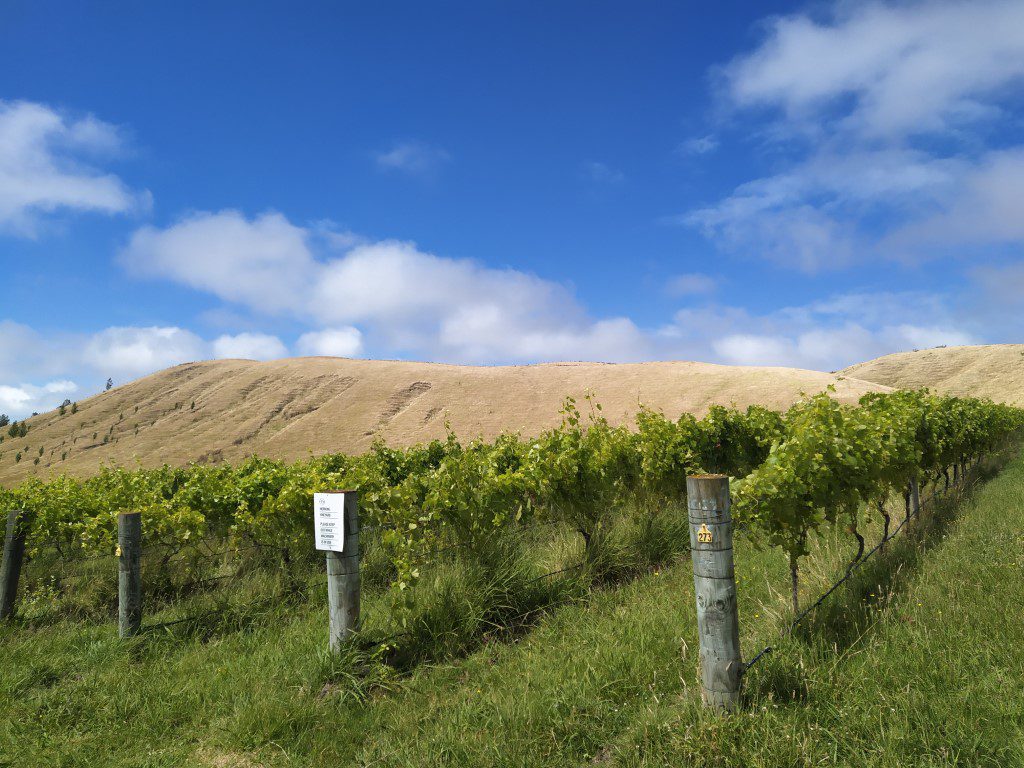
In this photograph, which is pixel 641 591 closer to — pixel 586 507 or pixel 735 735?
pixel 586 507

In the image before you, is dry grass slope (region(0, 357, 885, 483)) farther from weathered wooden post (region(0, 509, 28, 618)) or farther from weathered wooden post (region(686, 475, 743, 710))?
weathered wooden post (region(686, 475, 743, 710))

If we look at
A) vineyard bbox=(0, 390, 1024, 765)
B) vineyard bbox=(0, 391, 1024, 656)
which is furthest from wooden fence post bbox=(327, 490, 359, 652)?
vineyard bbox=(0, 391, 1024, 656)

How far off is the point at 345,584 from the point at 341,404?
50.6 m

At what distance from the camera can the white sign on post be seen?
435cm

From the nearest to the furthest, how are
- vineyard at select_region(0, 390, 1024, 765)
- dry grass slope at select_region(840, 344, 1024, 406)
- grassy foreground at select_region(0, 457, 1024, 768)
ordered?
grassy foreground at select_region(0, 457, 1024, 768), vineyard at select_region(0, 390, 1024, 765), dry grass slope at select_region(840, 344, 1024, 406)

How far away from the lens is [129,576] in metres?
5.53

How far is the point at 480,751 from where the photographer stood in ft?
10.2

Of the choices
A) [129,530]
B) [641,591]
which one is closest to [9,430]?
[129,530]

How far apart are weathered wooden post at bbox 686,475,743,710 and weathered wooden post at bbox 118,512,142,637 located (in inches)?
202

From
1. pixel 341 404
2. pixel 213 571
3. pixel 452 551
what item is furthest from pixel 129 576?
pixel 341 404

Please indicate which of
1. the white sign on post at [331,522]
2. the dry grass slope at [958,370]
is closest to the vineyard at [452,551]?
the white sign on post at [331,522]

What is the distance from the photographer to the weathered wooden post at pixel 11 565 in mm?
6453

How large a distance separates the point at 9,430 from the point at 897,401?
69516mm

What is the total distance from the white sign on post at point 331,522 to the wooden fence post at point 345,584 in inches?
1.5
